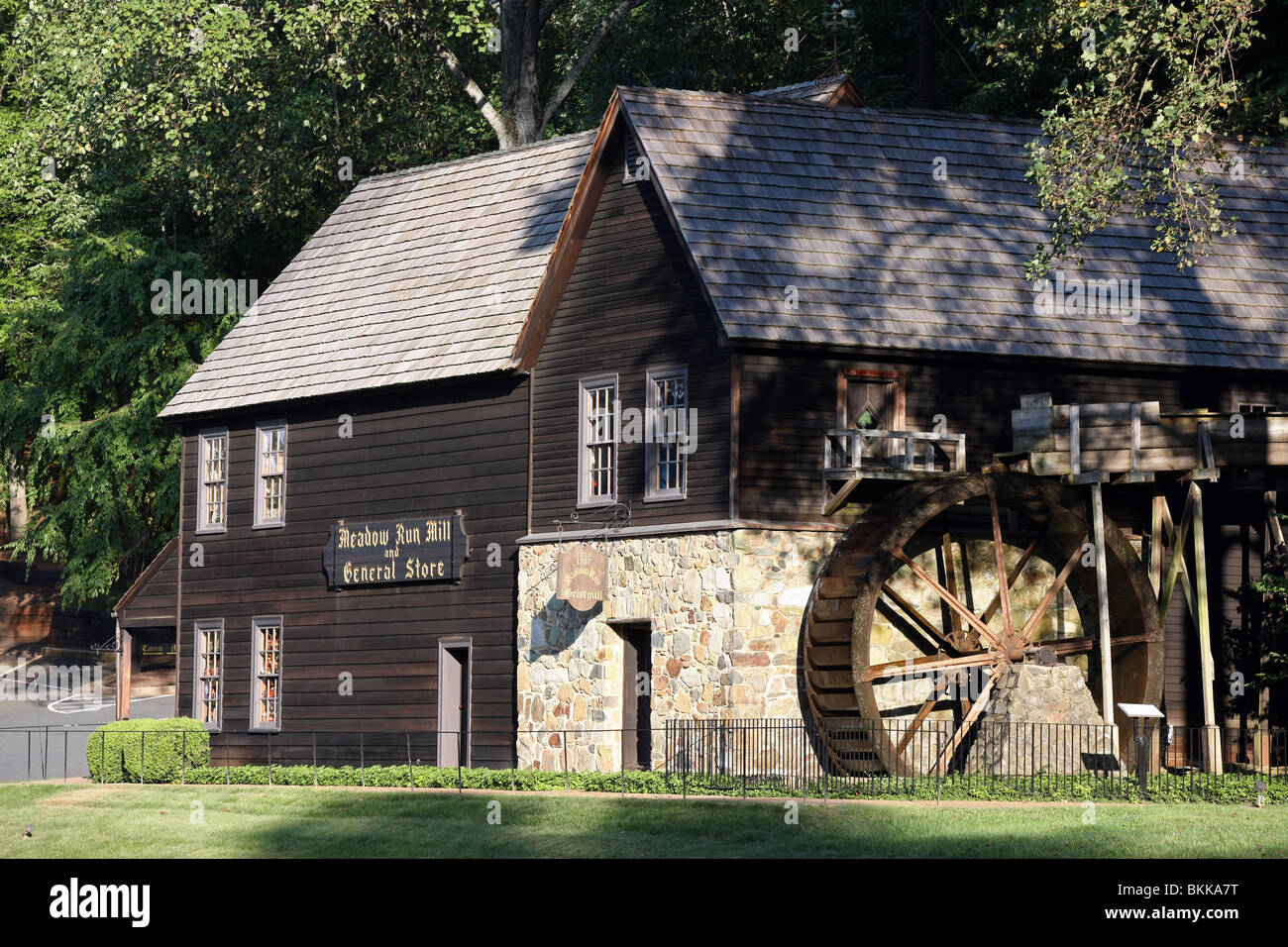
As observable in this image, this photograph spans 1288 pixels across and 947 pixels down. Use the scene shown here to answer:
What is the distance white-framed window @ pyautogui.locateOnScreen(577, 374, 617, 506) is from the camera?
97.0 ft

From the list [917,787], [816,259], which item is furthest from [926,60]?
[917,787]

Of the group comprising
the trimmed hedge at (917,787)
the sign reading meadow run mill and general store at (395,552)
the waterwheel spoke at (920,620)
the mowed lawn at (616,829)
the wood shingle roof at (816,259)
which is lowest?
the mowed lawn at (616,829)

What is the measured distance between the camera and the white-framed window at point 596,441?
97.0 feet

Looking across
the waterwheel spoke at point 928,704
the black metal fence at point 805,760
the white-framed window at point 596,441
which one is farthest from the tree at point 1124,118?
the black metal fence at point 805,760

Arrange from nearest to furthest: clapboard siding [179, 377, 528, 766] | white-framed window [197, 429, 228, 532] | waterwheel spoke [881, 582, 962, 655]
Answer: waterwheel spoke [881, 582, 962, 655] < clapboard siding [179, 377, 528, 766] < white-framed window [197, 429, 228, 532]

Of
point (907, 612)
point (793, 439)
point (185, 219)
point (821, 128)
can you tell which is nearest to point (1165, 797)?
point (907, 612)

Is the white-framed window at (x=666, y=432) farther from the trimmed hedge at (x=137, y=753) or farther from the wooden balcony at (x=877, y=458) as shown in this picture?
the trimmed hedge at (x=137, y=753)

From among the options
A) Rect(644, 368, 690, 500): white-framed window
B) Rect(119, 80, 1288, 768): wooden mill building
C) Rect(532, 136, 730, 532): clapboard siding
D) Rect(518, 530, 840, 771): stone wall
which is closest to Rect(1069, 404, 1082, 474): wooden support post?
Rect(119, 80, 1288, 768): wooden mill building

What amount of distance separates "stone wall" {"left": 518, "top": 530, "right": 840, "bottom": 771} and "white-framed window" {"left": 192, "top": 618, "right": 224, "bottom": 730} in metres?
7.55

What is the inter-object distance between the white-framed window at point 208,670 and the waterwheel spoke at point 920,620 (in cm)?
1271

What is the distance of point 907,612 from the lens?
28469 millimetres

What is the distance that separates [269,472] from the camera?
34.9m

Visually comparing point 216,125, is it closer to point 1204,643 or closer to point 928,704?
point 928,704

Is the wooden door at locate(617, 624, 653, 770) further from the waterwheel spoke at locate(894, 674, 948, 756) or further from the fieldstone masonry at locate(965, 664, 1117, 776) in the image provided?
the fieldstone masonry at locate(965, 664, 1117, 776)
